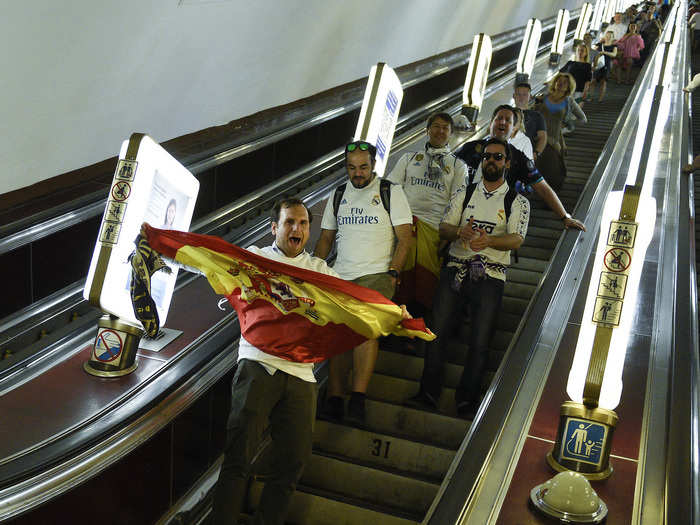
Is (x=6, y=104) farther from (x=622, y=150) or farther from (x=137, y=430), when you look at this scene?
(x=622, y=150)

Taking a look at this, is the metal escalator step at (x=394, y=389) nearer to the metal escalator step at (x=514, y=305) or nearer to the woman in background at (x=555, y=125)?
the metal escalator step at (x=514, y=305)

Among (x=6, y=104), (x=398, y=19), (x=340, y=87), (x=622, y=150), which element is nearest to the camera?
(x=6, y=104)

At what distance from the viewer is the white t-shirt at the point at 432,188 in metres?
5.83

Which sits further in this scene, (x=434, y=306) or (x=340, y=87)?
(x=340, y=87)

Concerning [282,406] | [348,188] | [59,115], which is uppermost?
[59,115]

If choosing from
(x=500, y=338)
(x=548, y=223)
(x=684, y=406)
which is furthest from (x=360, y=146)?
(x=548, y=223)

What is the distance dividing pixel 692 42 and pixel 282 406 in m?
23.5

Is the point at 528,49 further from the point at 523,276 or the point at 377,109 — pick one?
the point at 377,109

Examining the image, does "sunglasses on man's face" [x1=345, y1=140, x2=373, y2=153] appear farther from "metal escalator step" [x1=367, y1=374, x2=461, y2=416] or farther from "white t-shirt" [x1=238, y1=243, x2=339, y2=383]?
"metal escalator step" [x1=367, y1=374, x2=461, y2=416]

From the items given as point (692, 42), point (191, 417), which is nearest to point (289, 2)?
point (191, 417)

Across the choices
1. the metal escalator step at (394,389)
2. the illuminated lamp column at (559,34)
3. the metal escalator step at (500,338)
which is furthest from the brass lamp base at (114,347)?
the illuminated lamp column at (559,34)

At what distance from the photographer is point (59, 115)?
6.07 metres

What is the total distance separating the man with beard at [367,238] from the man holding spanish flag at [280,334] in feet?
2.68

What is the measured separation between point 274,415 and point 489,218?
205 cm
